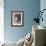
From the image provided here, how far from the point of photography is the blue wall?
5641 millimetres

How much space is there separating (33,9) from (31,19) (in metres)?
0.42

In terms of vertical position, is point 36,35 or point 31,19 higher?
point 31,19

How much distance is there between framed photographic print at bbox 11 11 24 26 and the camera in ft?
18.6

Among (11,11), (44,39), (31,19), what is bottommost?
(44,39)

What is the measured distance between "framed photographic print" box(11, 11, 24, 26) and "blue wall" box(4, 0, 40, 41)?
0.41 ft

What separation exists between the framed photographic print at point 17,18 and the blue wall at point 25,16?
0.12 m

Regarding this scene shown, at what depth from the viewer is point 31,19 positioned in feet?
18.6

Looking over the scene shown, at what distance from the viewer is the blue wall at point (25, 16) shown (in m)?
5.64

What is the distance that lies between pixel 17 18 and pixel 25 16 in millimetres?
345

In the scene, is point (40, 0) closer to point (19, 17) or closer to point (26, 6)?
point (26, 6)

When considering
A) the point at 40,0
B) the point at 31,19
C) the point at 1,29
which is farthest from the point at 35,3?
the point at 1,29

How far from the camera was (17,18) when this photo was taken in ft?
18.7

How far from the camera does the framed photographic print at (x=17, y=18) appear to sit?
5.66 meters

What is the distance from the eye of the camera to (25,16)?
566 centimetres
